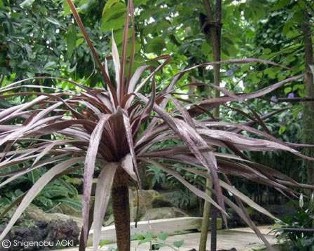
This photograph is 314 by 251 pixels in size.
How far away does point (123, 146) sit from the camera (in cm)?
104

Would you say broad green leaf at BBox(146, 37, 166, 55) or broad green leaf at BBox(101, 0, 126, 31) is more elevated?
broad green leaf at BBox(101, 0, 126, 31)

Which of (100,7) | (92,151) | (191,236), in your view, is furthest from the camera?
(191,236)

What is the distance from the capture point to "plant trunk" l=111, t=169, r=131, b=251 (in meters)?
1.07

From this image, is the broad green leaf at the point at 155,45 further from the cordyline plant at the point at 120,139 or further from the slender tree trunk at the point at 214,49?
the cordyline plant at the point at 120,139

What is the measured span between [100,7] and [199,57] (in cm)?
51

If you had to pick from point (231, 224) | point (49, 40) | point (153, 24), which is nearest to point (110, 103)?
point (153, 24)

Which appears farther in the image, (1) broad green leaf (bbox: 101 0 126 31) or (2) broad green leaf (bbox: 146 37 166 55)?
(2) broad green leaf (bbox: 146 37 166 55)

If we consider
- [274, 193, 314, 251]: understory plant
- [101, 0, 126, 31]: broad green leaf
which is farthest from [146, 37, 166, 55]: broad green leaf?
[274, 193, 314, 251]: understory plant

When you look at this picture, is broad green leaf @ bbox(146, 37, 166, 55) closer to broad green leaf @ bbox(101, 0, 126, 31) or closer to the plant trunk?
broad green leaf @ bbox(101, 0, 126, 31)

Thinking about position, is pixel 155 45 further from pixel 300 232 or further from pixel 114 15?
pixel 300 232

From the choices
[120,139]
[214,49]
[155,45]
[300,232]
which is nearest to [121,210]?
[120,139]

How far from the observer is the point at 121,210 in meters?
1.08

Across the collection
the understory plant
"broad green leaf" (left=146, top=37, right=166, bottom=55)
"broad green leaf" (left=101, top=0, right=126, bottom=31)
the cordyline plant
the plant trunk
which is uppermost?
"broad green leaf" (left=101, top=0, right=126, bottom=31)

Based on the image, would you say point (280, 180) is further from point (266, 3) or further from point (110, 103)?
point (266, 3)
